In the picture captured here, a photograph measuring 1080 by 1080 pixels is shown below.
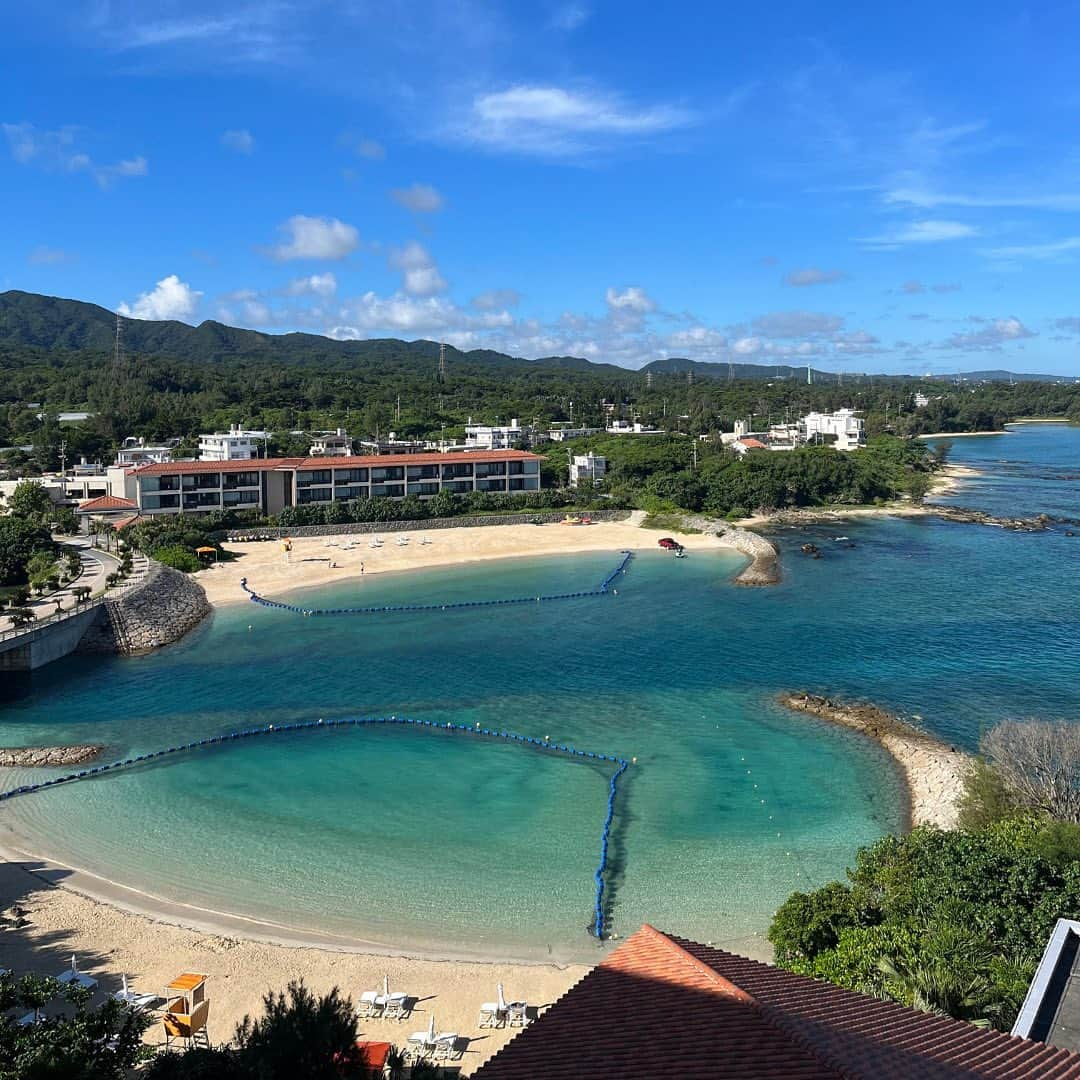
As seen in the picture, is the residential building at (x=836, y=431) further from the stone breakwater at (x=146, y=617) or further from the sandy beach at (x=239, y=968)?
the sandy beach at (x=239, y=968)

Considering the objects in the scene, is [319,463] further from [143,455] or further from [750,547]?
[750,547]

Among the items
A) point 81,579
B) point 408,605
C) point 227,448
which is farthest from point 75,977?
point 227,448

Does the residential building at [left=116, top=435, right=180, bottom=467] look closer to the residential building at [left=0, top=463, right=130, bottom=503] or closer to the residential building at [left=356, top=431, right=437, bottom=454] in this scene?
the residential building at [left=0, top=463, right=130, bottom=503]

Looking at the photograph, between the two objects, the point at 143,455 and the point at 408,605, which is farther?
the point at 143,455

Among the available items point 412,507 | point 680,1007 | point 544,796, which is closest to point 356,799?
point 544,796

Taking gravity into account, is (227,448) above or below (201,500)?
above

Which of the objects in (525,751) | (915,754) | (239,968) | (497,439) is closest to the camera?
(239,968)

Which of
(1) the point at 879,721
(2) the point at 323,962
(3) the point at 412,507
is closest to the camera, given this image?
(2) the point at 323,962

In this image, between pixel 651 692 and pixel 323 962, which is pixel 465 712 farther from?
pixel 323 962
